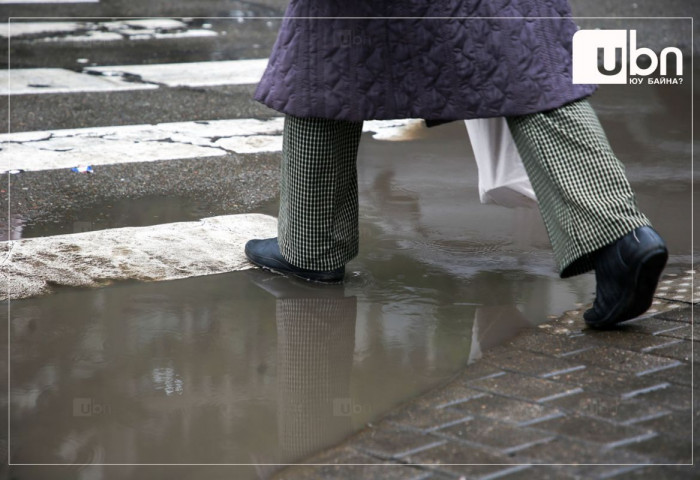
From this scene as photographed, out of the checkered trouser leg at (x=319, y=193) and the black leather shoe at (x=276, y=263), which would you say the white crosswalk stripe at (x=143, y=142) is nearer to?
the black leather shoe at (x=276, y=263)

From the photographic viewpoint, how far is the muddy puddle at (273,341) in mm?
2180

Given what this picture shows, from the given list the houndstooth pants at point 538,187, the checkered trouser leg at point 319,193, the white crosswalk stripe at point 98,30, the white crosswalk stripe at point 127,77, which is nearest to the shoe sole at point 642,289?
the houndstooth pants at point 538,187

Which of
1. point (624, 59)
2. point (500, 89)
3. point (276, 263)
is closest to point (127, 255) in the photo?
point (276, 263)

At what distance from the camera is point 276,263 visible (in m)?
3.20

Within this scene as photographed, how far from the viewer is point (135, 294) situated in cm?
304

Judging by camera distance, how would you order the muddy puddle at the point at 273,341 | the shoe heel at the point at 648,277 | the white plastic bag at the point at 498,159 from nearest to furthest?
the muddy puddle at the point at 273,341, the shoe heel at the point at 648,277, the white plastic bag at the point at 498,159

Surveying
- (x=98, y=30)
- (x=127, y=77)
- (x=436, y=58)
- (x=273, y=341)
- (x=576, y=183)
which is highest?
(x=98, y=30)

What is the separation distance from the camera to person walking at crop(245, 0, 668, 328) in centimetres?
261

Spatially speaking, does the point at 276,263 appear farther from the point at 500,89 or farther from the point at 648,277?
the point at 648,277

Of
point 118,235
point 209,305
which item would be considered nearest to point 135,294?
point 209,305

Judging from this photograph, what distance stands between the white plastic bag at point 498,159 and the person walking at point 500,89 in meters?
0.30

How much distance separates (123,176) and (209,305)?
1.55 m

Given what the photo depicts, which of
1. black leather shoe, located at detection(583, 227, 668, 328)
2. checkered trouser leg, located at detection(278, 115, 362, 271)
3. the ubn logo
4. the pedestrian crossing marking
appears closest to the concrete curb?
checkered trouser leg, located at detection(278, 115, 362, 271)

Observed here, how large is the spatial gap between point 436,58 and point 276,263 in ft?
2.96
